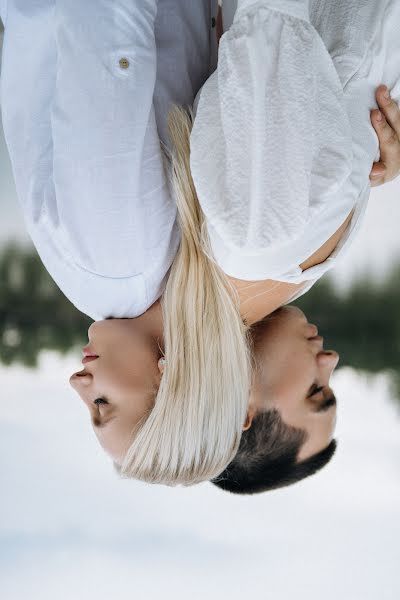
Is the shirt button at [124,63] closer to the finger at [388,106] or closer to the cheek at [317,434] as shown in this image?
the finger at [388,106]

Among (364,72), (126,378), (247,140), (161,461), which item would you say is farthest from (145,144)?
(161,461)

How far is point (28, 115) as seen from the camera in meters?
0.93

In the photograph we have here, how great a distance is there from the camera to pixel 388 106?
2.78 feet

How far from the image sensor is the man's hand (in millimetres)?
843

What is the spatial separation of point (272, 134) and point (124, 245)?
23 centimetres

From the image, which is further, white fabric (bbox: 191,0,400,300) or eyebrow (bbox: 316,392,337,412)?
eyebrow (bbox: 316,392,337,412)

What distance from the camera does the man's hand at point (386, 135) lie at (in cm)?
84

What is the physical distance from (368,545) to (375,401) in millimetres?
381

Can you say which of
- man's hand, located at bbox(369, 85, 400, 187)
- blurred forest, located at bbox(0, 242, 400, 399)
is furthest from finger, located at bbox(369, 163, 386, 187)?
blurred forest, located at bbox(0, 242, 400, 399)

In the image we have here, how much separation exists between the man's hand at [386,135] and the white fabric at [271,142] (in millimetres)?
102

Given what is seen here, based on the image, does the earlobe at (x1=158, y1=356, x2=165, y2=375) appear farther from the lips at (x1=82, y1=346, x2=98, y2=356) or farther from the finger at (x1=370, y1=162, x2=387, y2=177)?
the finger at (x1=370, y1=162, x2=387, y2=177)

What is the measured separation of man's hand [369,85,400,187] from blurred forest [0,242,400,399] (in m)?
0.97

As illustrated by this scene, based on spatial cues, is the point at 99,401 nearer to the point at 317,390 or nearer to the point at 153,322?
the point at 153,322

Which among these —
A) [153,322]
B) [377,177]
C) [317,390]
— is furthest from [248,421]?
[377,177]
